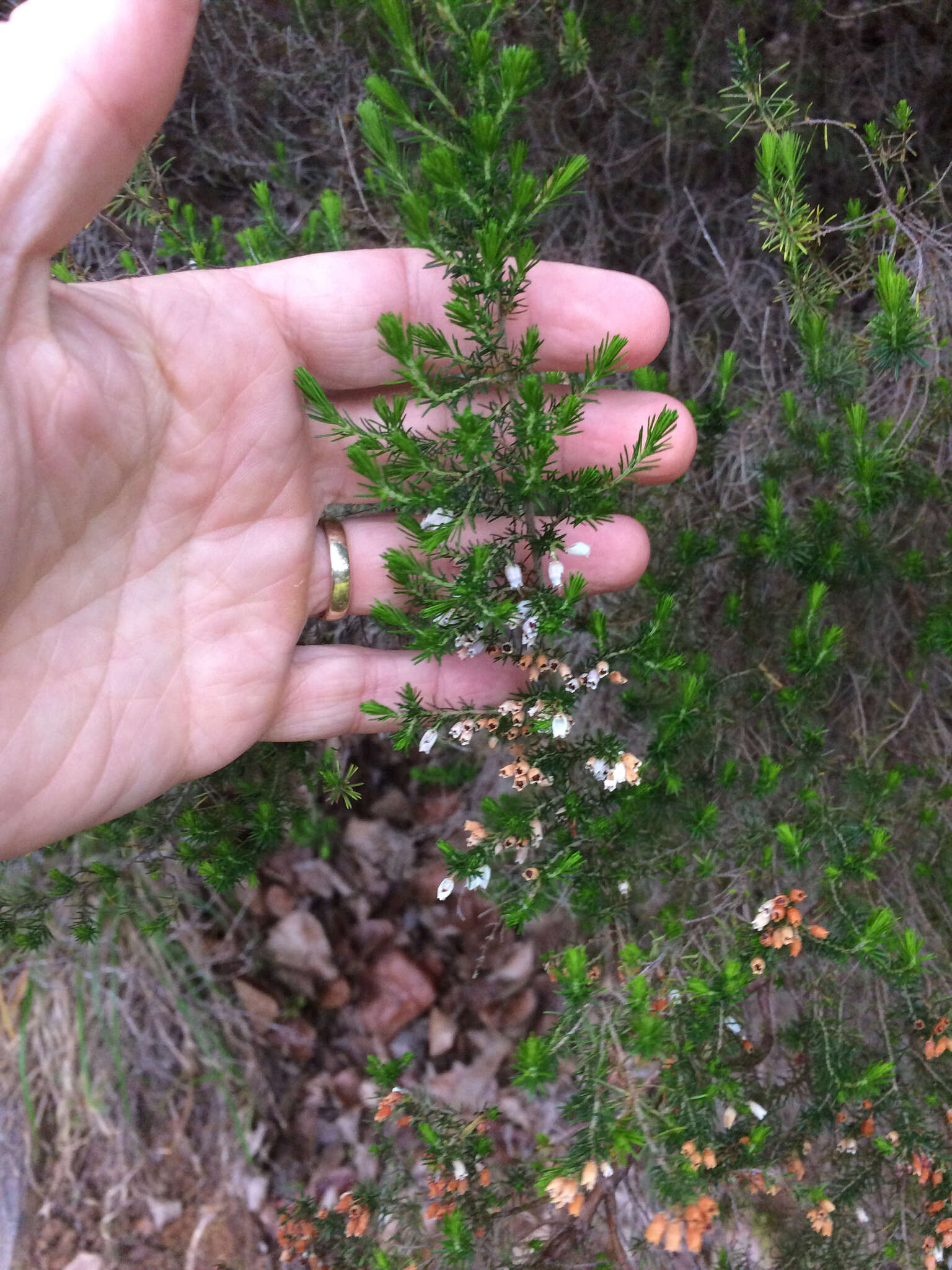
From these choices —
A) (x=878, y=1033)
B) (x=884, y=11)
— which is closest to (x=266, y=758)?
(x=878, y=1033)

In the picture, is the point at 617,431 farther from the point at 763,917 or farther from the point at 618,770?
the point at 763,917

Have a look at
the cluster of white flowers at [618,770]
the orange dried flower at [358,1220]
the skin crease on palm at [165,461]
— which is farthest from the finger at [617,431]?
the orange dried flower at [358,1220]

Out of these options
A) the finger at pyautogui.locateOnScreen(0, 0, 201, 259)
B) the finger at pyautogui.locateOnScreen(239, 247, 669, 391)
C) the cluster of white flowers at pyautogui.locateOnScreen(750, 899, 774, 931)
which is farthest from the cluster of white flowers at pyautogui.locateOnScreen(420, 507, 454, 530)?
the cluster of white flowers at pyautogui.locateOnScreen(750, 899, 774, 931)

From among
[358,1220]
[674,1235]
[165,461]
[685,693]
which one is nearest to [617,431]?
[685,693]

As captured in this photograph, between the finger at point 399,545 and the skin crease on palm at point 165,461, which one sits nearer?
the skin crease on palm at point 165,461

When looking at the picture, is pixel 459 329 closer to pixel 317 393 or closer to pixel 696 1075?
Result: pixel 317 393

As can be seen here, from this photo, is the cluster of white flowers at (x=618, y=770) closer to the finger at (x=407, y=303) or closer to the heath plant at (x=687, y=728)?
the heath plant at (x=687, y=728)
